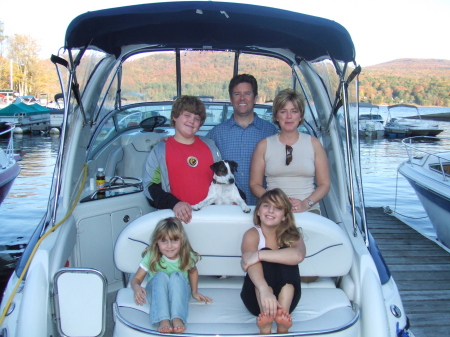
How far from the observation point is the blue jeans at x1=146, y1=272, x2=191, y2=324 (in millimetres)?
2285

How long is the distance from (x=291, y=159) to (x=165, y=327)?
1.53 m

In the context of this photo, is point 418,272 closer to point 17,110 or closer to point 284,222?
point 284,222

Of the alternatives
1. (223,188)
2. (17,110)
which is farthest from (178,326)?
(17,110)

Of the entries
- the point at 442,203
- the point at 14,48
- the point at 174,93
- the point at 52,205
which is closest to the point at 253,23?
the point at 52,205

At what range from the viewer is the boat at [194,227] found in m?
2.28

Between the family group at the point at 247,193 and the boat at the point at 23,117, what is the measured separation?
27.7 metres

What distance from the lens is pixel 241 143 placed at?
3.60 metres

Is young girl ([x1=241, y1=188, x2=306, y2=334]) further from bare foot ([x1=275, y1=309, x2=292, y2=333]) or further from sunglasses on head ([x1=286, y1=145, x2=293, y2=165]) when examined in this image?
sunglasses on head ([x1=286, y1=145, x2=293, y2=165])

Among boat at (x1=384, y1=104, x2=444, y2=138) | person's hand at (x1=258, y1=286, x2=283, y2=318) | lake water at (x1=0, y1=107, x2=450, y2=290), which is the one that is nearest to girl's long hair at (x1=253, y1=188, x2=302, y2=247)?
person's hand at (x1=258, y1=286, x2=283, y2=318)

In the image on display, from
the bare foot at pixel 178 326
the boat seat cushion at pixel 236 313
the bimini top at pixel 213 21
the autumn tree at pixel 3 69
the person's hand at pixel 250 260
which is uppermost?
the autumn tree at pixel 3 69

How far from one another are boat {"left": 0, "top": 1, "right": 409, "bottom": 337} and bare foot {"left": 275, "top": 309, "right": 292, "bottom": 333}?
5 cm

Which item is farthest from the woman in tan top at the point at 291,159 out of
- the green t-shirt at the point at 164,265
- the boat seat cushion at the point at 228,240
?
the green t-shirt at the point at 164,265

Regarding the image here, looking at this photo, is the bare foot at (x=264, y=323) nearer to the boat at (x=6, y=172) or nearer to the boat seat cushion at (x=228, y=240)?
the boat seat cushion at (x=228, y=240)

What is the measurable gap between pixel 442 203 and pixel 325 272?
504cm
